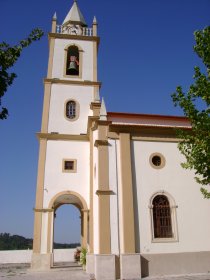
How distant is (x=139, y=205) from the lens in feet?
45.6

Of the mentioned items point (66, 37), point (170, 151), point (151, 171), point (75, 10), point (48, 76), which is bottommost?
point (151, 171)

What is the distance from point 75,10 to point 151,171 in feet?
59.7

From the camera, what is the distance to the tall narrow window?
13891 mm

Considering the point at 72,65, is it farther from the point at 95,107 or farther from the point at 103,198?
the point at 103,198

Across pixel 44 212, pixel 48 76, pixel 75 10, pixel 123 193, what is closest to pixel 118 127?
pixel 123 193

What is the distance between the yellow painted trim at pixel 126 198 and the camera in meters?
13.0

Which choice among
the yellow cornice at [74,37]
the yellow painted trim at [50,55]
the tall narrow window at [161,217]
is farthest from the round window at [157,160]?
the yellow cornice at [74,37]

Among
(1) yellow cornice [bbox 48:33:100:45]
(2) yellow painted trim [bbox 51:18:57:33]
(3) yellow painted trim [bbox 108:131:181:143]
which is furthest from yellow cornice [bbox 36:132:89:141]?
(2) yellow painted trim [bbox 51:18:57:33]

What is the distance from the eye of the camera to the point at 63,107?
69.2ft

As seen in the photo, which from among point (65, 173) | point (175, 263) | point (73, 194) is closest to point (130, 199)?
point (175, 263)

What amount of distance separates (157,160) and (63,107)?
8.83 m

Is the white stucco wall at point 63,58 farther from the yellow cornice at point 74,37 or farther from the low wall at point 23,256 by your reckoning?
the low wall at point 23,256

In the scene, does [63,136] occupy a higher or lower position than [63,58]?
lower

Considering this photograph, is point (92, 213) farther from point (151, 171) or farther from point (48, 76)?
point (48, 76)
